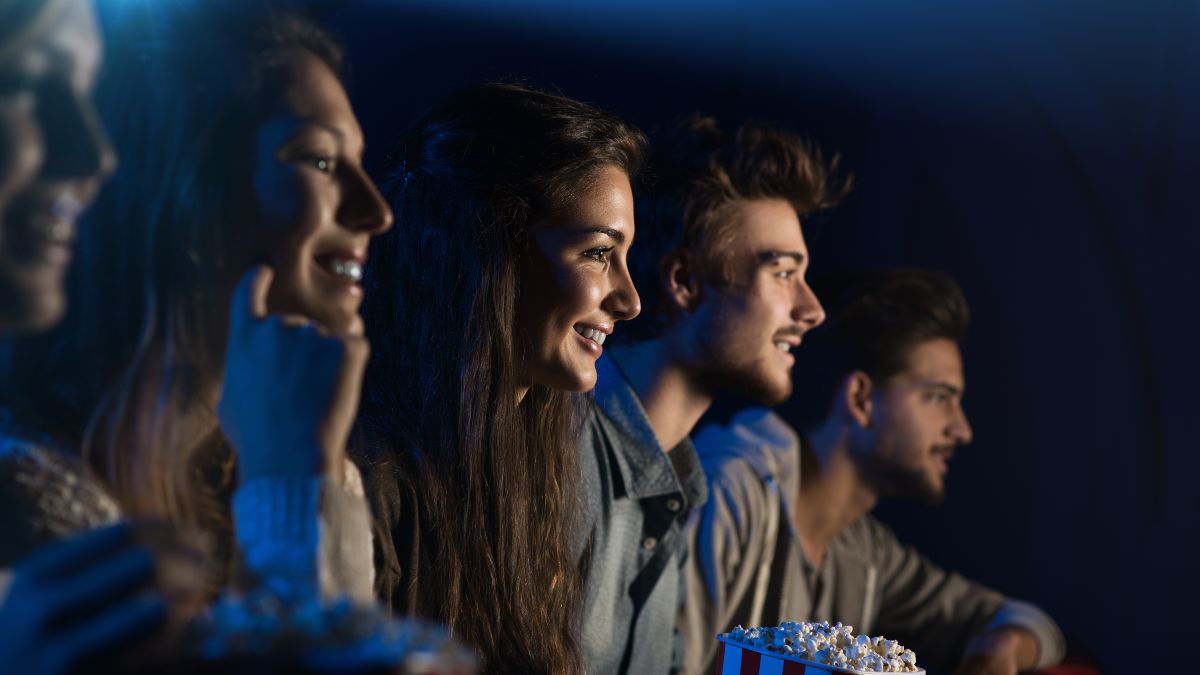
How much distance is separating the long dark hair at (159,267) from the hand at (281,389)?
0.09 feet

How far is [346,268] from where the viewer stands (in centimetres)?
158

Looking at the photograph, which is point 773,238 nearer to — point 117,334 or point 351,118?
point 351,118

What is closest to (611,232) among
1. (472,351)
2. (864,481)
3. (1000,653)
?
(472,351)

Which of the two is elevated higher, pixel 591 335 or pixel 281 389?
pixel 591 335

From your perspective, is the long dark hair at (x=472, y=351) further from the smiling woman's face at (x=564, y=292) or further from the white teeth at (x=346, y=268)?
the white teeth at (x=346, y=268)

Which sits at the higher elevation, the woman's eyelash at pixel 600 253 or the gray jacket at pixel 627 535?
the woman's eyelash at pixel 600 253

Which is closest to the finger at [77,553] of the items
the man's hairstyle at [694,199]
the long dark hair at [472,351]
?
the long dark hair at [472,351]

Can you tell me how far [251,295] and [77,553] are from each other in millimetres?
406

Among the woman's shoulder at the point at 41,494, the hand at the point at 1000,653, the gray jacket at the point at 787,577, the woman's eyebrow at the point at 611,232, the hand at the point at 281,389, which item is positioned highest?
the woman's eyebrow at the point at 611,232

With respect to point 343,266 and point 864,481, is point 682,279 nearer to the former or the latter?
point 864,481

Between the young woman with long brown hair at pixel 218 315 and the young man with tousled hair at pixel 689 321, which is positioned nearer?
the young woman with long brown hair at pixel 218 315

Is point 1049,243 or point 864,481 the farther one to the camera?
point 1049,243

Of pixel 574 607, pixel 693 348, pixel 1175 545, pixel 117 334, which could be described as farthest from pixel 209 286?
pixel 1175 545

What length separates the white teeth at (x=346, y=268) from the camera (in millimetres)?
1571
